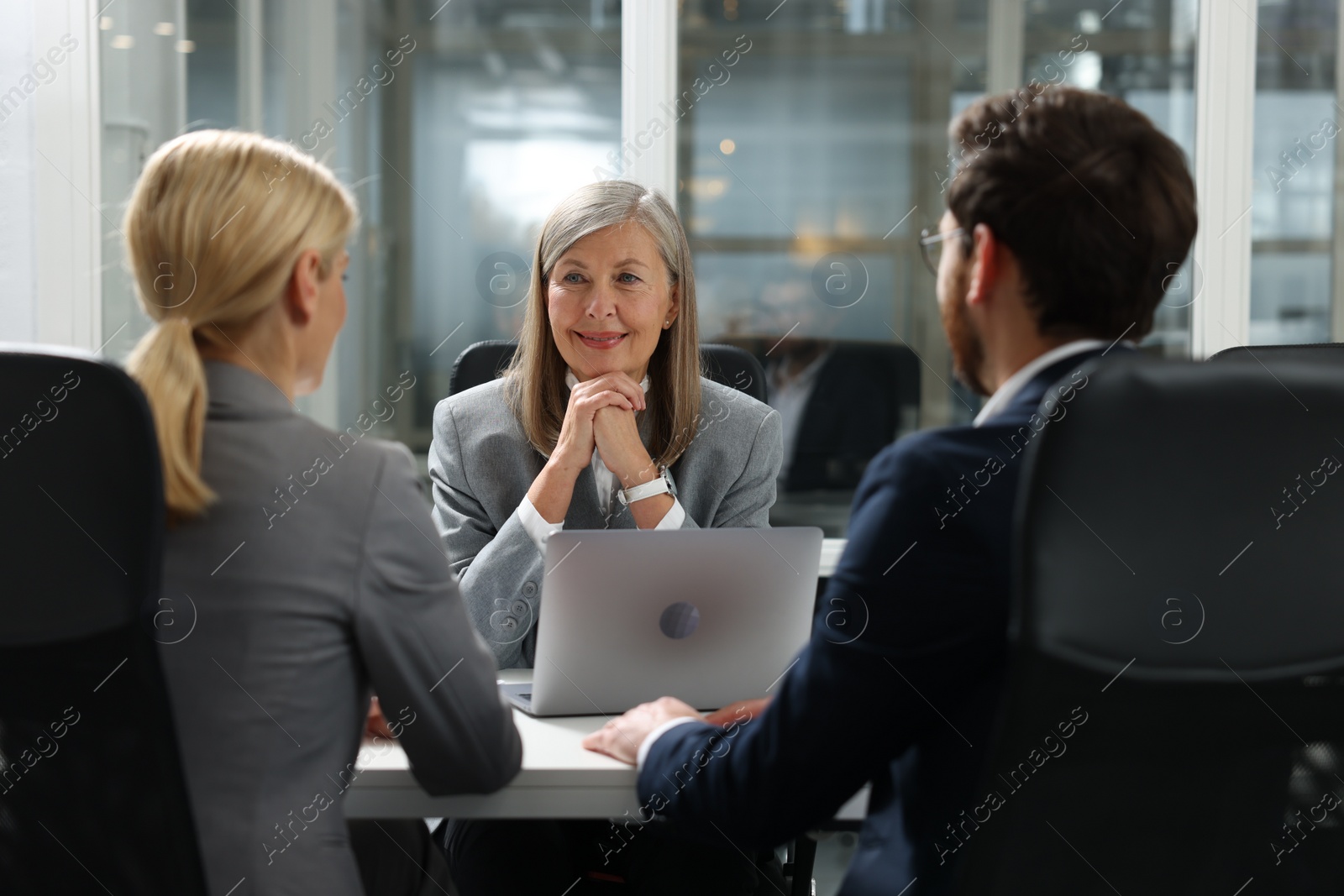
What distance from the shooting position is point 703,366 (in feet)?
7.06

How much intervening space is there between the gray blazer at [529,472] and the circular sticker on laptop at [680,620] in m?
0.49

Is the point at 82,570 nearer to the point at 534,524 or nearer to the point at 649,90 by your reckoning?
the point at 534,524

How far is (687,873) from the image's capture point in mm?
1422

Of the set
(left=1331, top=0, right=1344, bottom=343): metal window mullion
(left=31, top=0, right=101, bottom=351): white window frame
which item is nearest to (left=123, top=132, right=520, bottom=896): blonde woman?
(left=31, top=0, right=101, bottom=351): white window frame

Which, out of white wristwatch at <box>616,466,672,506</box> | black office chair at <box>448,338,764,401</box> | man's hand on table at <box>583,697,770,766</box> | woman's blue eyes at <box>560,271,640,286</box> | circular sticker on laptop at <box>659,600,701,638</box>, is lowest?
man's hand on table at <box>583,697,770,766</box>

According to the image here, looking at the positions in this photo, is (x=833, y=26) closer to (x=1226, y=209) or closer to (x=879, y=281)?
(x=879, y=281)

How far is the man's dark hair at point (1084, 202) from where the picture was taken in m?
0.92

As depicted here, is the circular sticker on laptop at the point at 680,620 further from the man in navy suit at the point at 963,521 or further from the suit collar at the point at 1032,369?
the suit collar at the point at 1032,369

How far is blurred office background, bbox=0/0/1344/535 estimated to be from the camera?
3.11 metres

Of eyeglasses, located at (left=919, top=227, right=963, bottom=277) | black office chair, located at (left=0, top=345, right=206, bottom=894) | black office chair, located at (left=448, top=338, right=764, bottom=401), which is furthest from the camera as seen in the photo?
black office chair, located at (left=448, top=338, right=764, bottom=401)

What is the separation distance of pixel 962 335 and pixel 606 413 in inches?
32.9

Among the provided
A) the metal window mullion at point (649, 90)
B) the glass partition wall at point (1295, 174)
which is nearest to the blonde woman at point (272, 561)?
the metal window mullion at point (649, 90)

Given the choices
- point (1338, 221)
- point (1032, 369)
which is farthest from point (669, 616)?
point (1338, 221)

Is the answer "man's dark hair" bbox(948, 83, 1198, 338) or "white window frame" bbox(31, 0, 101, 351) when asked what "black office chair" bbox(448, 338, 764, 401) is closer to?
"man's dark hair" bbox(948, 83, 1198, 338)
